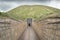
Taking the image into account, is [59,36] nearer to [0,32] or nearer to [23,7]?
[0,32]

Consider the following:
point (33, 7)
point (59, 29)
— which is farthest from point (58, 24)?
point (33, 7)

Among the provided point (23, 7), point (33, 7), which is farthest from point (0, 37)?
point (33, 7)

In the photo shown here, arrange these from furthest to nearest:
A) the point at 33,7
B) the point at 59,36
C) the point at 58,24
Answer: the point at 33,7 < the point at 58,24 < the point at 59,36

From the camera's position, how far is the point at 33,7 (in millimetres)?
53219

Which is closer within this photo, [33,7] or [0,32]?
[0,32]

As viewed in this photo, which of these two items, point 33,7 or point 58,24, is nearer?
point 58,24

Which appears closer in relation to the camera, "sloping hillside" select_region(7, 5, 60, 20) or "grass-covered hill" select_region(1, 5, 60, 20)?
"grass-covered hill" select_region(1, 5, 60, 20)

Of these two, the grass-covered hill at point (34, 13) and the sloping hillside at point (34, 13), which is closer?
the grass-covered hill at point (34, 13)

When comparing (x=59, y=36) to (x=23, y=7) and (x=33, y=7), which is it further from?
(x=33, y=7)

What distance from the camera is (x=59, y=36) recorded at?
169 centimetres

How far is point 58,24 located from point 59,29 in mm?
114

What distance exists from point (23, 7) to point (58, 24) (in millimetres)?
45470

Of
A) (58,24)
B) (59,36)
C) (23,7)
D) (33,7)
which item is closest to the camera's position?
(59,36)

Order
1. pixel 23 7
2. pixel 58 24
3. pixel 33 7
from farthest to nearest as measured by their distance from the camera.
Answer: pixel 33 7 < pixel 23 7 < pixel 58 24
